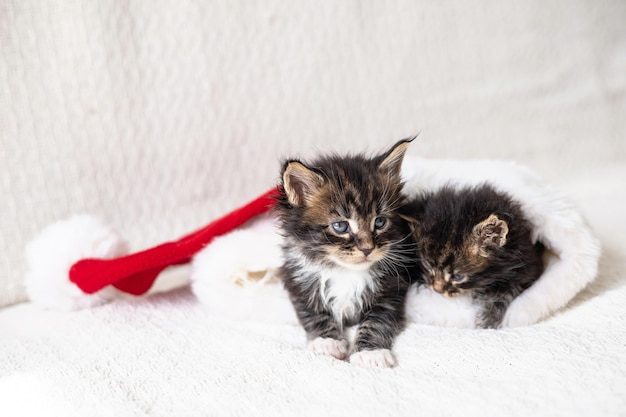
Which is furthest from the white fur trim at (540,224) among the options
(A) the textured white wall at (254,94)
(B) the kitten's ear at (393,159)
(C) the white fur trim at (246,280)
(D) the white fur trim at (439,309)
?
(A) the textured white wall at (254,94)

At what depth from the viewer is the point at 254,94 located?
2.39 meters

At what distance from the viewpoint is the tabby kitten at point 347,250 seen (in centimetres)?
156

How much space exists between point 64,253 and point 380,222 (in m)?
1.00

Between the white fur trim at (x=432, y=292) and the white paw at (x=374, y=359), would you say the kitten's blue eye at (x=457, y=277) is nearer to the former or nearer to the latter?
the white fur trim at (x=432, y=292)

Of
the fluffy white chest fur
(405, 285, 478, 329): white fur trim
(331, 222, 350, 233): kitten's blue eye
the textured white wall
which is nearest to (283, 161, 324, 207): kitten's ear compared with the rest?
(331, 222, 350, 233): kitten's blue eye

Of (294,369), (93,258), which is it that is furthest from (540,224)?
(93,258)

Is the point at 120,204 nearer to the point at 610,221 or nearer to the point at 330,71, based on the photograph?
the point at 330,71

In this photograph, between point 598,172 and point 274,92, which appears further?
point 598,172

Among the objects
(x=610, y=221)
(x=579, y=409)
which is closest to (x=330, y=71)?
(x=610, y=221)

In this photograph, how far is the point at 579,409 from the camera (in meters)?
1.16

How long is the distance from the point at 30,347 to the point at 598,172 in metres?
2.57

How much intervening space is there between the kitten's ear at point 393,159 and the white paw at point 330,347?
0.48 metres

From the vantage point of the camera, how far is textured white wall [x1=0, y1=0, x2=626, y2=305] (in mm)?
2109

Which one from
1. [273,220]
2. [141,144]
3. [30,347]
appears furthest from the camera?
[141,144]
